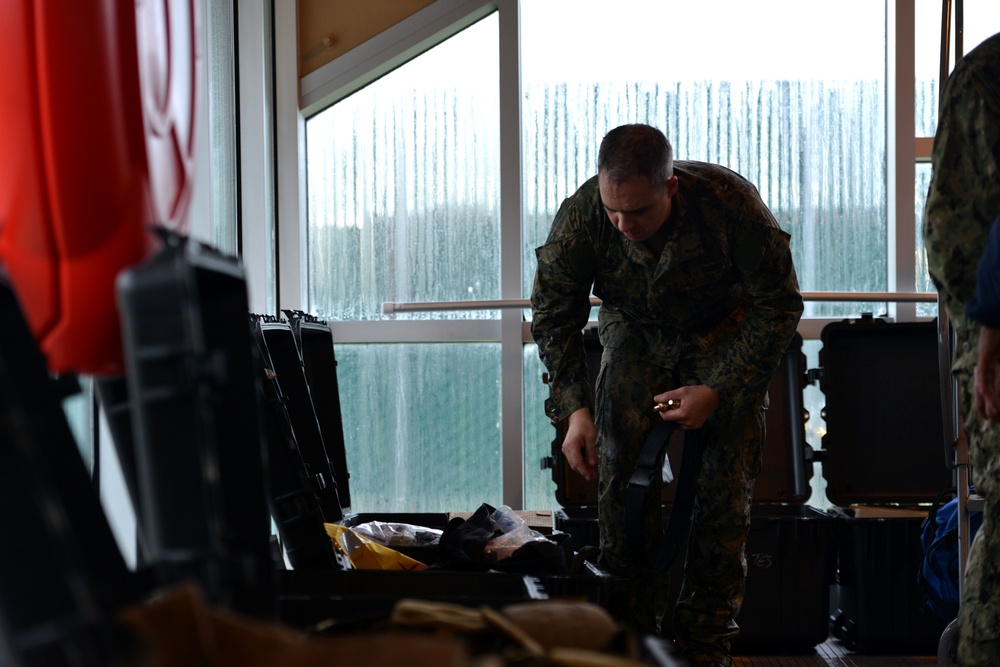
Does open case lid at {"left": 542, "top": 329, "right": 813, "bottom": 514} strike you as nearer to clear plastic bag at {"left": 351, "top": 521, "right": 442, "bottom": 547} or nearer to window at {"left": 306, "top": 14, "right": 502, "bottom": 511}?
window at {"left": 306, "top": 14, "right": 502, "bottom": 511}

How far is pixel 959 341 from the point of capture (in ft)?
4.70

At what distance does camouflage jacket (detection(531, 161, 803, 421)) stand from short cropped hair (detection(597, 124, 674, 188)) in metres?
0.20

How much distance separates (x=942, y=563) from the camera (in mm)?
2025

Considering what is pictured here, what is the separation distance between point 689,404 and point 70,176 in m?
1.38

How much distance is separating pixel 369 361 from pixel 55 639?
9.03ft

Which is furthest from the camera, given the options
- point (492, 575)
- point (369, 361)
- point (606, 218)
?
point (369, 361)

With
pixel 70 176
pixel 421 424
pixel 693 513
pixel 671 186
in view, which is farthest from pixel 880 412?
pixel 70 176

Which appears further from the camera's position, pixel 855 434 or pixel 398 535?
pixel 855 434

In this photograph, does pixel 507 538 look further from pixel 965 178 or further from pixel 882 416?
pixel 882 416

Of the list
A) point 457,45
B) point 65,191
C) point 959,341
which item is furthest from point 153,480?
point 457,45

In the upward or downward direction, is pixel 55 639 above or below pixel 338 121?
below

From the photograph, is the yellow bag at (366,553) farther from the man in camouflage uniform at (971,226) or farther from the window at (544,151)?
the window at (544,151)

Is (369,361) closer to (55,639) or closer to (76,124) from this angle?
(76,124)

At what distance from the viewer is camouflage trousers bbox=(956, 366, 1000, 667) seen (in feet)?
4.23
